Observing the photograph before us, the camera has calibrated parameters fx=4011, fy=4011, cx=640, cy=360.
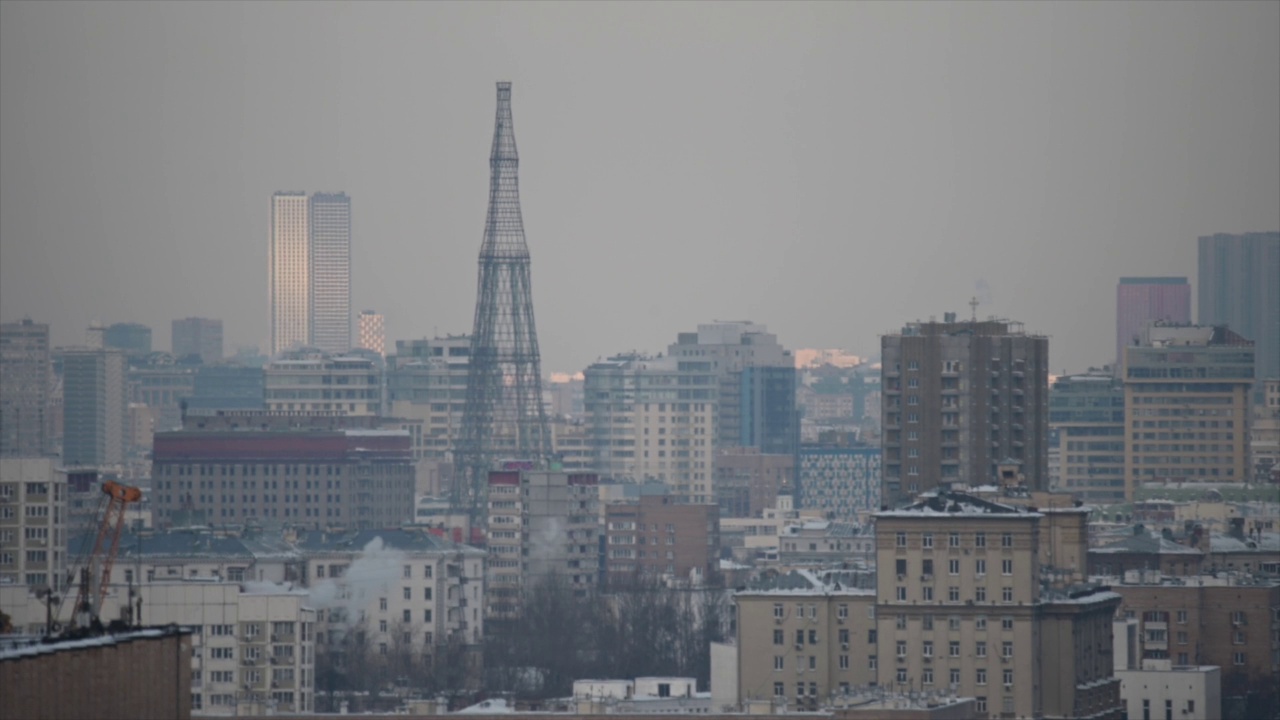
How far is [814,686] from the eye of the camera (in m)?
77.2

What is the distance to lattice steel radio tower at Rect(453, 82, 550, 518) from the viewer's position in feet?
548

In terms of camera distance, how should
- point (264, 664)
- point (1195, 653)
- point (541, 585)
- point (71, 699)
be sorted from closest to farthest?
point (71, 699), point (264, 664), point (1195, 653), point (541, 585)

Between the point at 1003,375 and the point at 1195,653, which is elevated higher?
the point at 1003,375

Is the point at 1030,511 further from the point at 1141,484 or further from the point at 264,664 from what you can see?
the point at 1141,484

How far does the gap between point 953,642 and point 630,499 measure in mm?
78496

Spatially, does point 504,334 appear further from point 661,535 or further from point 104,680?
point 104,680

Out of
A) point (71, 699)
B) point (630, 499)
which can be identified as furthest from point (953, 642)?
point (630, 499)

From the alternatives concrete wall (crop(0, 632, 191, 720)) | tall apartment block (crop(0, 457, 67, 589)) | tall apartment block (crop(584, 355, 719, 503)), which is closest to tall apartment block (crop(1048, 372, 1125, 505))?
tall apartment block (crop(584, 355, 719, 503))

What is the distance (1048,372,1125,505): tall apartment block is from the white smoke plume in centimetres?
5938

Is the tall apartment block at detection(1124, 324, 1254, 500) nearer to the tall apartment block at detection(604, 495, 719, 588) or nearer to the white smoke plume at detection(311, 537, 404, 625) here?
the tall apartment block at detection(604, 495, 719, 588)

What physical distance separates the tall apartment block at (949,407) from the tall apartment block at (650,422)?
87.3 meters

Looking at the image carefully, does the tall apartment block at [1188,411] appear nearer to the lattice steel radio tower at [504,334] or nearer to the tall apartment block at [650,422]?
the lattice steel radio tower at [504,334]

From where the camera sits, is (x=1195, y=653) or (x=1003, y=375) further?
(x=1003, y=375)

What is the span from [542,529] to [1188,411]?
143 feet
